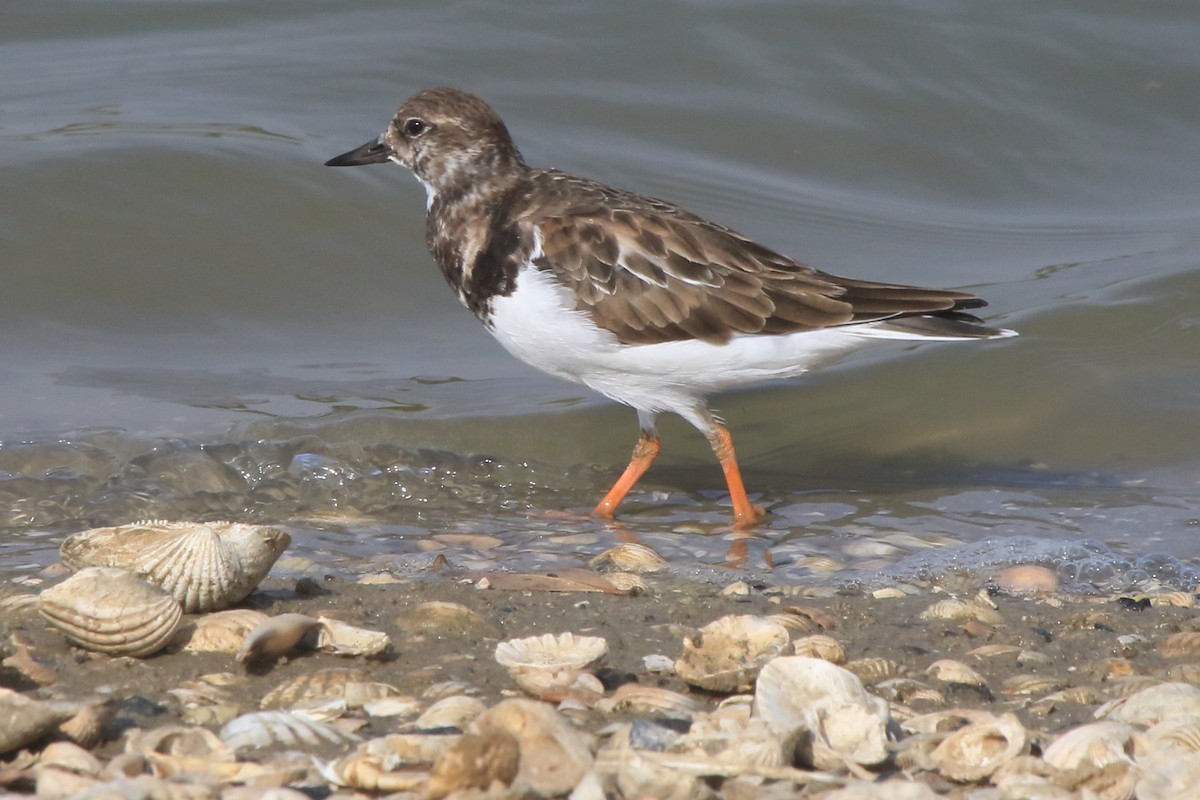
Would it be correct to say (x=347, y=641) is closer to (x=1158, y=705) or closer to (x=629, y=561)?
(x=629, y=561)

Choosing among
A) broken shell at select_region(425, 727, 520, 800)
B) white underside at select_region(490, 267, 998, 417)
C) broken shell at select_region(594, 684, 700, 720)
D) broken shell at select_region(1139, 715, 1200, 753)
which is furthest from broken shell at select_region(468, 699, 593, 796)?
white underside at select_region(490, 267, 998, 417)

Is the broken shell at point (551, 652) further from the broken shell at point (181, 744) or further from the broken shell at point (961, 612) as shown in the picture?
the broken shell at point (961, 612)

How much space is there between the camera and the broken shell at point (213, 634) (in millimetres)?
3141

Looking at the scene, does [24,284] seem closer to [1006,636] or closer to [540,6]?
[540,6]

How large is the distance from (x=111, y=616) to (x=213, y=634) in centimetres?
23

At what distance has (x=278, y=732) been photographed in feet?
8.63

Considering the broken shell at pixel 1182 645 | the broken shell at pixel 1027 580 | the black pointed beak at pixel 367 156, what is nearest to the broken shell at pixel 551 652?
the broken shell at pixel 1182 645

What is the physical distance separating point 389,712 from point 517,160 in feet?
11.3

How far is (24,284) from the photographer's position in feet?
24.7

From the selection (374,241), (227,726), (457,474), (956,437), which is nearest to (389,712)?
(227,726)

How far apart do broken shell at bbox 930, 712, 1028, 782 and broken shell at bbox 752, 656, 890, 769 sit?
0.12m

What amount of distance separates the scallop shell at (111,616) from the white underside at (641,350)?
231 cm

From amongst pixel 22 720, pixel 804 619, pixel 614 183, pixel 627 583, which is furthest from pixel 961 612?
pixel 614 183

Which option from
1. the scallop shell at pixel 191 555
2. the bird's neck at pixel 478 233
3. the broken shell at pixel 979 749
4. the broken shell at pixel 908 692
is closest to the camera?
the broken shell at pixel 979 749
